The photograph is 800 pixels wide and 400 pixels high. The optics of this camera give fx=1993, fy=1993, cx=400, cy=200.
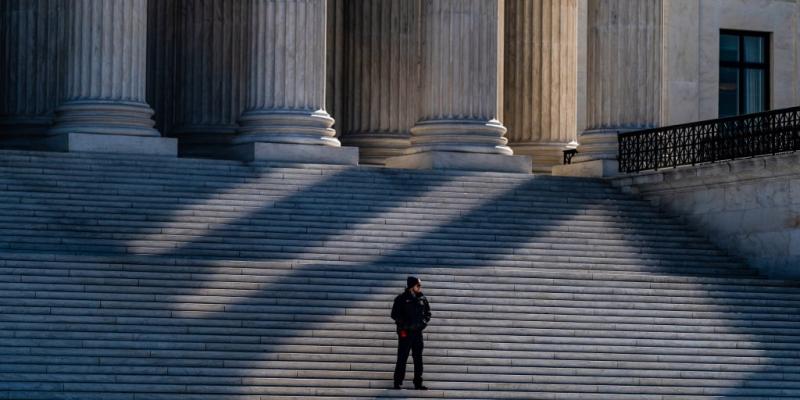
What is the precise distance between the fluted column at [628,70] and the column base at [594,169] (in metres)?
0.25

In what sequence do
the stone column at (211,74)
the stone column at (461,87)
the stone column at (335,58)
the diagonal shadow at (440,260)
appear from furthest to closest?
the stone column at (335,58)
the stone column at (211,74)
the stone column at (461,87)
the diagonal shadow at (440,260)

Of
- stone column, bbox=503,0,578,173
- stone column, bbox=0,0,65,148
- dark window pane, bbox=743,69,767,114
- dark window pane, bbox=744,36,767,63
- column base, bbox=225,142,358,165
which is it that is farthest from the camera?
dark window pane, bbox=744,36,767,63

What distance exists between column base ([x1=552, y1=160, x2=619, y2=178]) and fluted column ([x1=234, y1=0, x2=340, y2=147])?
21.0ft

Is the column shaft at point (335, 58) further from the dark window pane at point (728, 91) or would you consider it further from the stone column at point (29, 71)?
the dark window pane at point (728, 91)

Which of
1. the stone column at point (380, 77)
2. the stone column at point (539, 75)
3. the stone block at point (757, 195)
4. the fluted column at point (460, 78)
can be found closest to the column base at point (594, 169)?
the fluted column at point (460, 78)

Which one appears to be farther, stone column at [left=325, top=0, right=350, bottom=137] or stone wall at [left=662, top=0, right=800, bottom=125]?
stone wall at [left=662, top=0, right=800, bottom=125]

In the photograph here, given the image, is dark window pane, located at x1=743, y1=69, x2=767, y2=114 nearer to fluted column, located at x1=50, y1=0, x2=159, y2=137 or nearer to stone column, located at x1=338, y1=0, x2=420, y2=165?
stone column, located at x1=338, y1=0, x2=420, y2=165

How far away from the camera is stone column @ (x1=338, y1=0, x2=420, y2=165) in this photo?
4891 cm

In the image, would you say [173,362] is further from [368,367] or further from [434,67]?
[434,67]

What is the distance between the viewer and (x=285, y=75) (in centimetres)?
4272

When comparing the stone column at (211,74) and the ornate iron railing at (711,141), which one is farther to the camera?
the stone column at (211,74)

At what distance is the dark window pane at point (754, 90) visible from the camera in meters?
57.3

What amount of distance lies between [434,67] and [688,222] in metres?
6.70

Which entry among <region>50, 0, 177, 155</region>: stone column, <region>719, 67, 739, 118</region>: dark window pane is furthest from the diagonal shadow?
<region>719, 67, 739, 118</region>: dark window pane
